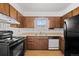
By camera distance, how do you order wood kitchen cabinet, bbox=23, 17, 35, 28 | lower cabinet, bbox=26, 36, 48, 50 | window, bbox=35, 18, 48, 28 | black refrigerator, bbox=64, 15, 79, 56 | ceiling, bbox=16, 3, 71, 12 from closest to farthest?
black refrigerator, bbox=64, 15, 79, 56
ceiling, bbox=16, 3, 71, 12
lower cabinet, bbox=26, 36, 48, 50
wood kitchen cabinet, bbox=23, 17, 35, 28
window, bbox=35, 18, 48, 28

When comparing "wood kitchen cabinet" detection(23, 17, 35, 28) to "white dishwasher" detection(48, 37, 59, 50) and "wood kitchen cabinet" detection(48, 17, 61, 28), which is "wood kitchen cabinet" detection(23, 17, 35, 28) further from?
"white dishwasher" detection(48, 37, 59, 50)

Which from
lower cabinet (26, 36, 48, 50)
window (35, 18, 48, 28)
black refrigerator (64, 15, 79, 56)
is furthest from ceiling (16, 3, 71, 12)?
black refrigerator (64, 15, 79, 56)

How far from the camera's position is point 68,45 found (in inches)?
99.1

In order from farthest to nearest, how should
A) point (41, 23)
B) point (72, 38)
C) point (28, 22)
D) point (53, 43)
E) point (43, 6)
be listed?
1. point (41, 23)
2. point (28, 22)
3. point (53, 43)
4. point (43, 6)
5. point (72, 38)

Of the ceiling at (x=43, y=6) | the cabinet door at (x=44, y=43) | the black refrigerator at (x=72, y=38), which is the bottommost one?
the cabinet door at (x=44, y=43)

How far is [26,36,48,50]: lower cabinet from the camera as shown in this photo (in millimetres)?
6191

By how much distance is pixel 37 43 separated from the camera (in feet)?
20.5

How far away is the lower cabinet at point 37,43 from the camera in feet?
20.3

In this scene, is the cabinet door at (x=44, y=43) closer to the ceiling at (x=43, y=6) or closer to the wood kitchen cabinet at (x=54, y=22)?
the wood kitchen cabinet at (x=54, y=22)

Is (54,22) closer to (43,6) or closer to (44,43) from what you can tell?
(44,43)

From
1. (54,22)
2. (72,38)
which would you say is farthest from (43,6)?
(72,38)

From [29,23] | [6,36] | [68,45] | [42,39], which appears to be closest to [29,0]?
[68,45]

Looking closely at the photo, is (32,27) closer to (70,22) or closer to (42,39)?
(42,39)

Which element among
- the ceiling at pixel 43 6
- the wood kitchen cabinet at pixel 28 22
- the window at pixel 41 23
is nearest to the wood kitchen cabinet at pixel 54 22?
the window at pixel 41 23
